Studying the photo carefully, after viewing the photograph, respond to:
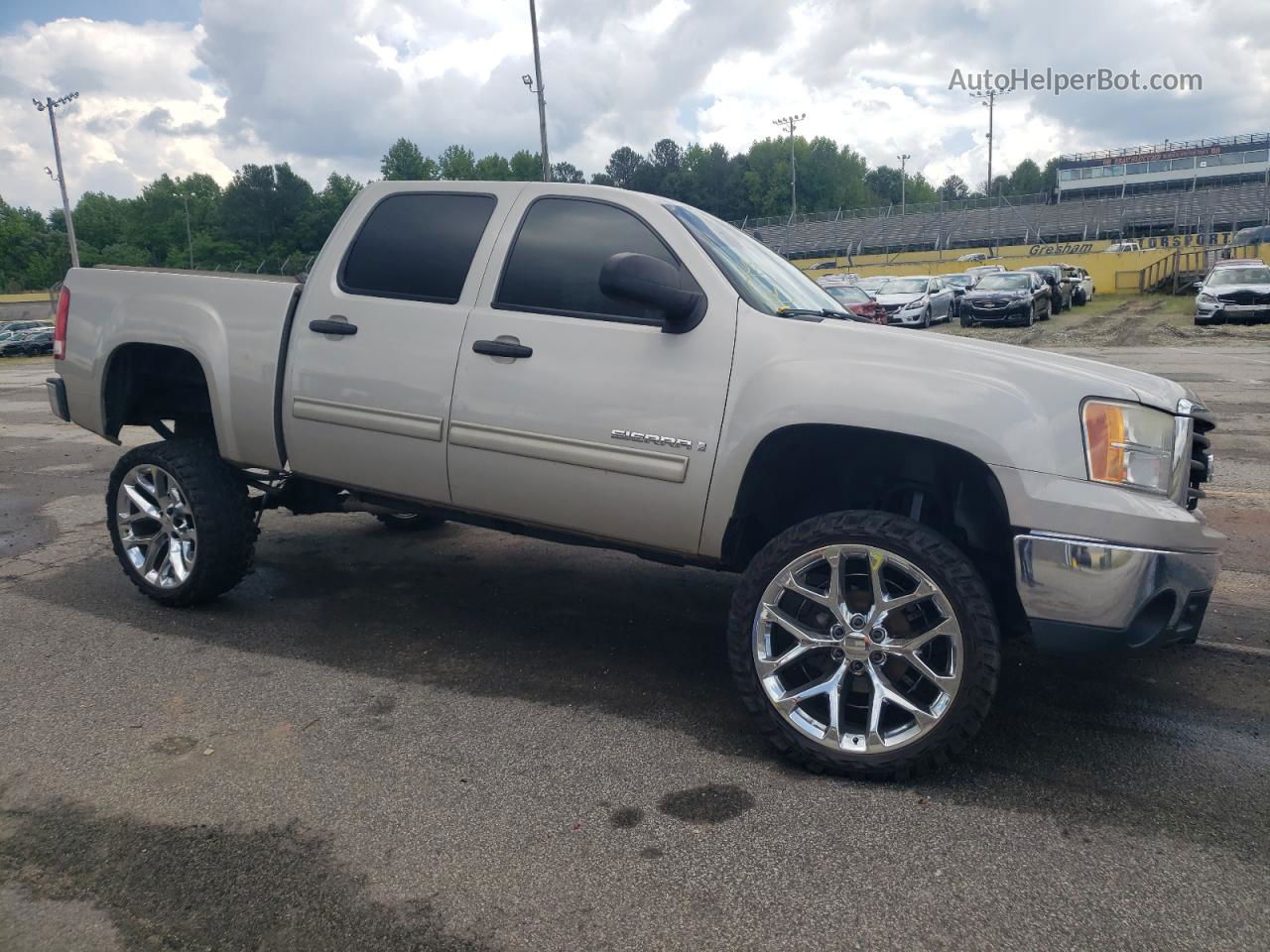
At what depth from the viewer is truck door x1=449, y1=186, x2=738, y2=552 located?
11.8ft

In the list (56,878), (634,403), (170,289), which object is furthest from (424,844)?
(170,289)

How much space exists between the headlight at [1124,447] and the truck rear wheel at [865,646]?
52 cm

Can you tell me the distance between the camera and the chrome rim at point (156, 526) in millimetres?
4852

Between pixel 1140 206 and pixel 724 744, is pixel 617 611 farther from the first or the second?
pixel 1140 206

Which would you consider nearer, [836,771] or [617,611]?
[836,771]

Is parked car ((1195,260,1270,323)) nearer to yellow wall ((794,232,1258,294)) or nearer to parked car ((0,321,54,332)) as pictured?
yellow wall ((794,232,1258,294))

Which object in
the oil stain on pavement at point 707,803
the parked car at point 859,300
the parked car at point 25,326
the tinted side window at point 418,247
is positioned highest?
the tinted side window at point 418,247

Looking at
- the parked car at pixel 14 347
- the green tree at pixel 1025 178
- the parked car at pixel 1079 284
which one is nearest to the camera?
the parked car at pixel 1079 284

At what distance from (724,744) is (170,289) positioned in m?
3.47

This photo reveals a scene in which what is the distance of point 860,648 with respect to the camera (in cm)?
327

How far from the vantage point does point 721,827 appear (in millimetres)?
2932

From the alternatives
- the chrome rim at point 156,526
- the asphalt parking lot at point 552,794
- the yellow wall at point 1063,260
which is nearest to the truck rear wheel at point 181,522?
the chrome rim at point 156,526

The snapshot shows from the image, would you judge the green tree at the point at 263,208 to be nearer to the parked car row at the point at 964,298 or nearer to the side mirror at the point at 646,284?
the parked car row at the point at 964,298

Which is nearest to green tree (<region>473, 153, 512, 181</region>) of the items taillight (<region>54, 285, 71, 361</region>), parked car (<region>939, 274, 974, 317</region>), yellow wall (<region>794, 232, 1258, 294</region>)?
yellow wall (<region>794, 232, 1258, 294</region>)
